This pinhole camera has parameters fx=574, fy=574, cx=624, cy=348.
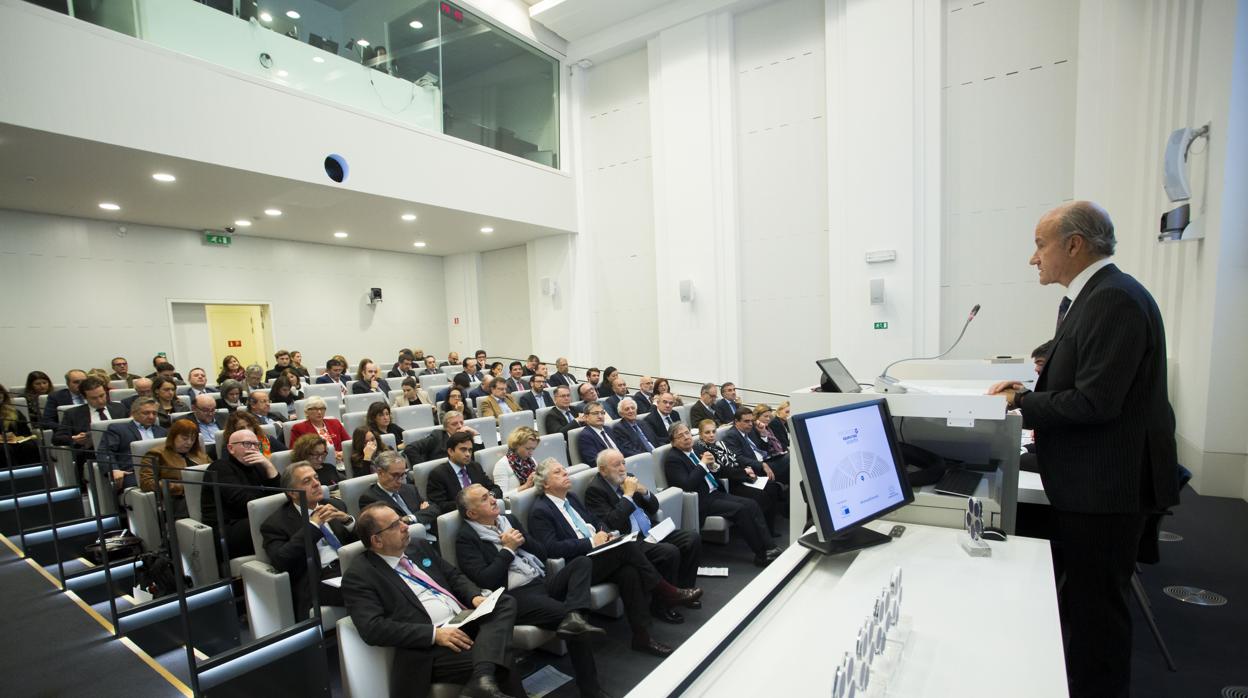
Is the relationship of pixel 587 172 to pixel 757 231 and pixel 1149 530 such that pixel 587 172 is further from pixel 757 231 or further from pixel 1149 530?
pixel 1149 530

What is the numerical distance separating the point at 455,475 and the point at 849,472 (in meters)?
2.79

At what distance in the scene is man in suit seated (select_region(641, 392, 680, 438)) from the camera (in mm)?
5715

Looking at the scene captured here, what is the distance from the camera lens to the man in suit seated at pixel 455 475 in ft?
12.1

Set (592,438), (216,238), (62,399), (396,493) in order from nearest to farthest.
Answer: (396,493)
(592,438)
(62,399)
(216,238)

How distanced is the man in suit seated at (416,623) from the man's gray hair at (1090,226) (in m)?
2.37

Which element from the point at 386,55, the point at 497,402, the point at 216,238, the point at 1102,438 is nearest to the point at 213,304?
the point at 216,238

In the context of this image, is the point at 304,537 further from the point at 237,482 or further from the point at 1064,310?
the point at 1064,310

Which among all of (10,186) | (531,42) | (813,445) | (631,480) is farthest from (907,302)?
(10,186)

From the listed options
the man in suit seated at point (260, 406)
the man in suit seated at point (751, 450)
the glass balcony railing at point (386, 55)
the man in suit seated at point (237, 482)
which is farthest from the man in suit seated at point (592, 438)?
the glass balcony railing at point (386, 55)

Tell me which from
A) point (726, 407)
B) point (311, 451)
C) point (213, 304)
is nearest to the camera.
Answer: point (311, 451)

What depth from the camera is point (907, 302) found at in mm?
7086

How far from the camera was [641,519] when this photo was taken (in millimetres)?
3363

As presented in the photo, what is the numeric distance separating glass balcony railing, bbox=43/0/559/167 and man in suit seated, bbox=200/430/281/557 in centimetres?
405

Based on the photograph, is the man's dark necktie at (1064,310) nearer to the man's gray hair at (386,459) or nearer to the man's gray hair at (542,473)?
the man's gray hair at (542,473)
